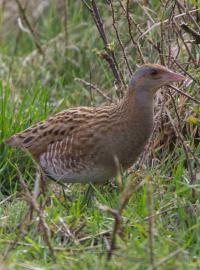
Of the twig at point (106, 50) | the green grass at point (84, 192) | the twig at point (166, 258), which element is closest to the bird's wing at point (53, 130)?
the green grass at point (84, 192)

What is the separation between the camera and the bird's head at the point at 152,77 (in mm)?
5877

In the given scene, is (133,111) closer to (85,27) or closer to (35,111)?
(35,111)

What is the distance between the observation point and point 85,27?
31.5 feet

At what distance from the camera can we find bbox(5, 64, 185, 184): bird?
234 inches

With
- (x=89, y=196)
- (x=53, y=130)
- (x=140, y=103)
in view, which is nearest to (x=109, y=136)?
(x=140, y=103)

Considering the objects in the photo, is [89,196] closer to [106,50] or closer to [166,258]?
[106,50]

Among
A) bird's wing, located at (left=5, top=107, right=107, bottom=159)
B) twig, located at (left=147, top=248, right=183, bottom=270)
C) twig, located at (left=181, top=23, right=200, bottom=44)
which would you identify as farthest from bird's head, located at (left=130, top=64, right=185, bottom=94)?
twig, located at (left=147, top=248, right=183, bottom=270)

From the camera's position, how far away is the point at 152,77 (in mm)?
5938

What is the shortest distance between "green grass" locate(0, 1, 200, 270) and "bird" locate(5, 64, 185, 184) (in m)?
0.16

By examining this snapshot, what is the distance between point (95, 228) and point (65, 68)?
160 inches

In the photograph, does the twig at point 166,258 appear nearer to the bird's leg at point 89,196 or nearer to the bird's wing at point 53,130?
the bird's leg at point 89,196

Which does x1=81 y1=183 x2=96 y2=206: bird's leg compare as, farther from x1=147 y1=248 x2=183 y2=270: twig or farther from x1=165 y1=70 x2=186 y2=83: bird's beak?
x1=147 y1=248 x2=183 y2=270: twig


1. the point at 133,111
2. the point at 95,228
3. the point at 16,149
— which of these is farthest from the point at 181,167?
the point at 16,149

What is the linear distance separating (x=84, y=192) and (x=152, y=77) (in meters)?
0.97
